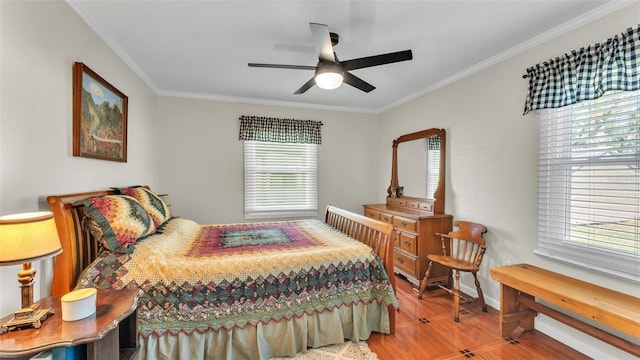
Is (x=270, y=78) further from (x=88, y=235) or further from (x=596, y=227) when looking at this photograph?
(x=596, y=227)

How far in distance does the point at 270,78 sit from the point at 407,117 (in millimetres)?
2121

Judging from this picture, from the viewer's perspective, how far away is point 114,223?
1774 mm

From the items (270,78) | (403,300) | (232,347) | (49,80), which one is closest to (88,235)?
(49,80)

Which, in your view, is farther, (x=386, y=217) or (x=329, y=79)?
(x=386, y=217)

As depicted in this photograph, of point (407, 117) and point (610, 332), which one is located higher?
point (407, 117)

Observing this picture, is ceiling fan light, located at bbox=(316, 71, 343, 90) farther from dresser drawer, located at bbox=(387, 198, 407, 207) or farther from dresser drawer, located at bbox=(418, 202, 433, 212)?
dresser drawer, located at bbox=(387, 198, 407, 207)

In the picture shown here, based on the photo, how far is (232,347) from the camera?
1.91 meters

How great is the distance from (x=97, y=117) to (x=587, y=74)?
3.85 m

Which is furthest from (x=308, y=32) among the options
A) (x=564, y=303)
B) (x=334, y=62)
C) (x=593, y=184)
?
(x=564, y=303)

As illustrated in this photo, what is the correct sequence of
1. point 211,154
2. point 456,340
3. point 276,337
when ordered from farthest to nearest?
point 211,154
point 456,340
point 276,337

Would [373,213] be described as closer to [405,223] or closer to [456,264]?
[405,223]

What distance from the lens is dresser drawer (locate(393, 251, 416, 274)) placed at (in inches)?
127

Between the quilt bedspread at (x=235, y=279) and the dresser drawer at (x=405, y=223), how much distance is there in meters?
1.14

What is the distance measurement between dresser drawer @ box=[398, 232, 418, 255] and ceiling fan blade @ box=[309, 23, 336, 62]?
2.25 metres
